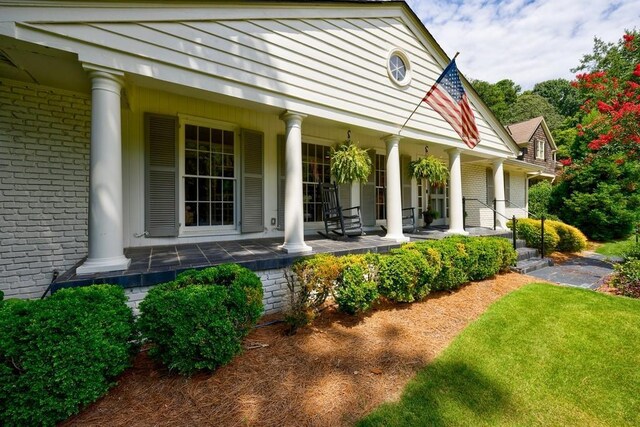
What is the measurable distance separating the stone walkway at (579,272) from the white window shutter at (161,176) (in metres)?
7.31

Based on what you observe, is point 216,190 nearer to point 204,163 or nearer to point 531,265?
point 204,163

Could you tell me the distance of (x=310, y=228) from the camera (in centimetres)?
Answer: 639

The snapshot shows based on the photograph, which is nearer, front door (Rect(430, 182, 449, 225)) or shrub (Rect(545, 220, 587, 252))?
shrub (Rect(545, 220, 587, 252))

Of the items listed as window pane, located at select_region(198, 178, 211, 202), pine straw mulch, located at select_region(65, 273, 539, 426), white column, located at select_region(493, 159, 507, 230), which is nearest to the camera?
pine straw mulch, located at select_region(65, 273, 539, 426)

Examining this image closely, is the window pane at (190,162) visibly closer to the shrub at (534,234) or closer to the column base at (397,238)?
the column base at (397,238)

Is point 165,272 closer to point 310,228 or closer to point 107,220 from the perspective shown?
point 107,220

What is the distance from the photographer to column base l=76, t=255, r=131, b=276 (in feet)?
9.40

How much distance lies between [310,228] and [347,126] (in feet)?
7.83

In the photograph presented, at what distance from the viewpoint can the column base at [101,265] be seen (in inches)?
113

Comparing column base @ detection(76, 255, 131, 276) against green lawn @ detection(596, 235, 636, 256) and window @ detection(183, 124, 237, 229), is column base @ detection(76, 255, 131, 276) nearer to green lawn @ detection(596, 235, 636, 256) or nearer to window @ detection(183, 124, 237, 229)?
window @ detection(183, 124, 237, 229)

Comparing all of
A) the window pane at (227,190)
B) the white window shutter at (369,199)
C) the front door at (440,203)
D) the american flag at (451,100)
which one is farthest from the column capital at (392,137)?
the front door at (440,203)

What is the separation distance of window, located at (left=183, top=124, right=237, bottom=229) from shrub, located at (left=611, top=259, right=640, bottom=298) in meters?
7.10

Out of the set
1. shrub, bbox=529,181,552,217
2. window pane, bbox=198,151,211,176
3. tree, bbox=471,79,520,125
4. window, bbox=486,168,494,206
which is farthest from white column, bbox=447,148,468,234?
tree, bbox=471,79,520,125

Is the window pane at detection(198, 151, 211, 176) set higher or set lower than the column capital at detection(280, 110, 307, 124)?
lower
